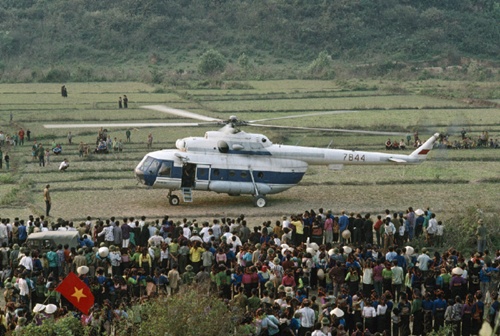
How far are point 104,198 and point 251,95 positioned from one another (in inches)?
1319

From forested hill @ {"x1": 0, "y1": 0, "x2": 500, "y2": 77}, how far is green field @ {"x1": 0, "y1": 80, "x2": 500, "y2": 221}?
19.1m

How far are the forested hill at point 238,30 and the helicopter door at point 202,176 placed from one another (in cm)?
6128

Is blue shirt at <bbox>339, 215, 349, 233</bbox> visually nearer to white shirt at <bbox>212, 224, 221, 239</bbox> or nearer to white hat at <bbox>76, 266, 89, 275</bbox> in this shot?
white shirt at <bbox>212, 224, 221, 239</bbox>

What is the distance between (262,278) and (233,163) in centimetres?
1052

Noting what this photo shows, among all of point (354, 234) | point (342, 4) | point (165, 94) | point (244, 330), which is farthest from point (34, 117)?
point (342, 4)

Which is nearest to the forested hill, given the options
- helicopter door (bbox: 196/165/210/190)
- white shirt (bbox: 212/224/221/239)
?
helicopter door (bbox: 196/165/210/190)

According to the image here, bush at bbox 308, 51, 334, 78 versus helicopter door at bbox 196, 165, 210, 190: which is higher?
bush at bbox 308, 51, 334, 78

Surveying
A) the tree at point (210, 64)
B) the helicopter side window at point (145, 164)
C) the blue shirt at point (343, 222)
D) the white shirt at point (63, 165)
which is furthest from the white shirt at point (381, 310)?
the tree at point (210, 64)

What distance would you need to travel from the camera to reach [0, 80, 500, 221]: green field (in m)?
32.1

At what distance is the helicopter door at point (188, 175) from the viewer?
30.2m

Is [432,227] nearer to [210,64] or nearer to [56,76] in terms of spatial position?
[56,76]

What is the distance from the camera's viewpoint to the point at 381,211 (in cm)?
3111

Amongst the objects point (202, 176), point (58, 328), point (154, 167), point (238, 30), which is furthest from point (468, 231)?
point (238, 30)

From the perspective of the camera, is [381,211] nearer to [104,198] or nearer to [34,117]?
[104,198]
